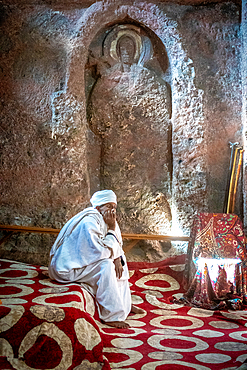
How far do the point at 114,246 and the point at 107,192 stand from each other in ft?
2.05

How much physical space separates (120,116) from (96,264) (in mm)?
2944

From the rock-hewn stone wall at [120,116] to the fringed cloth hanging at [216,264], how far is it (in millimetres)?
858

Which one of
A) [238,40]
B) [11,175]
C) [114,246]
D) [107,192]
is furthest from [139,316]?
[238,40]

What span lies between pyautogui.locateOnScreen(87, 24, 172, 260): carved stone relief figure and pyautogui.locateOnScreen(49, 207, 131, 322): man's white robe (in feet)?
6.73

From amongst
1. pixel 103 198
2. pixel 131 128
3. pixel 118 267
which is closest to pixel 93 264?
pixel 118 267

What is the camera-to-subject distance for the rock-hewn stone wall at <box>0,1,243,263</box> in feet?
18.0

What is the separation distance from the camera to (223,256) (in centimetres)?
449

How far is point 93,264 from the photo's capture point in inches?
141

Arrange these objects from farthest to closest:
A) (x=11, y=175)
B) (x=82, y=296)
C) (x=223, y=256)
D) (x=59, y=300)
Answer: (x=11, y=175) → (x=223, y=256) → (x=82, y=296) → (x=59, y=300)

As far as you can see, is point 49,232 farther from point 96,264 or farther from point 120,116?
point 120,116

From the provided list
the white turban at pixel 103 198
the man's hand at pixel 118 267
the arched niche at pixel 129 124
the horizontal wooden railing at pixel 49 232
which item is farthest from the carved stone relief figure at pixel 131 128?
the man's hand at pixel 118 267

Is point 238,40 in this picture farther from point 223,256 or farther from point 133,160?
point 223,256

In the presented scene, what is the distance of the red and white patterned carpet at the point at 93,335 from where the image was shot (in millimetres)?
2445

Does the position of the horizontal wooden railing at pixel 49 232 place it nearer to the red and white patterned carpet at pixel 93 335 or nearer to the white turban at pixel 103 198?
the red and white patterned carpet at pixel 93 335
